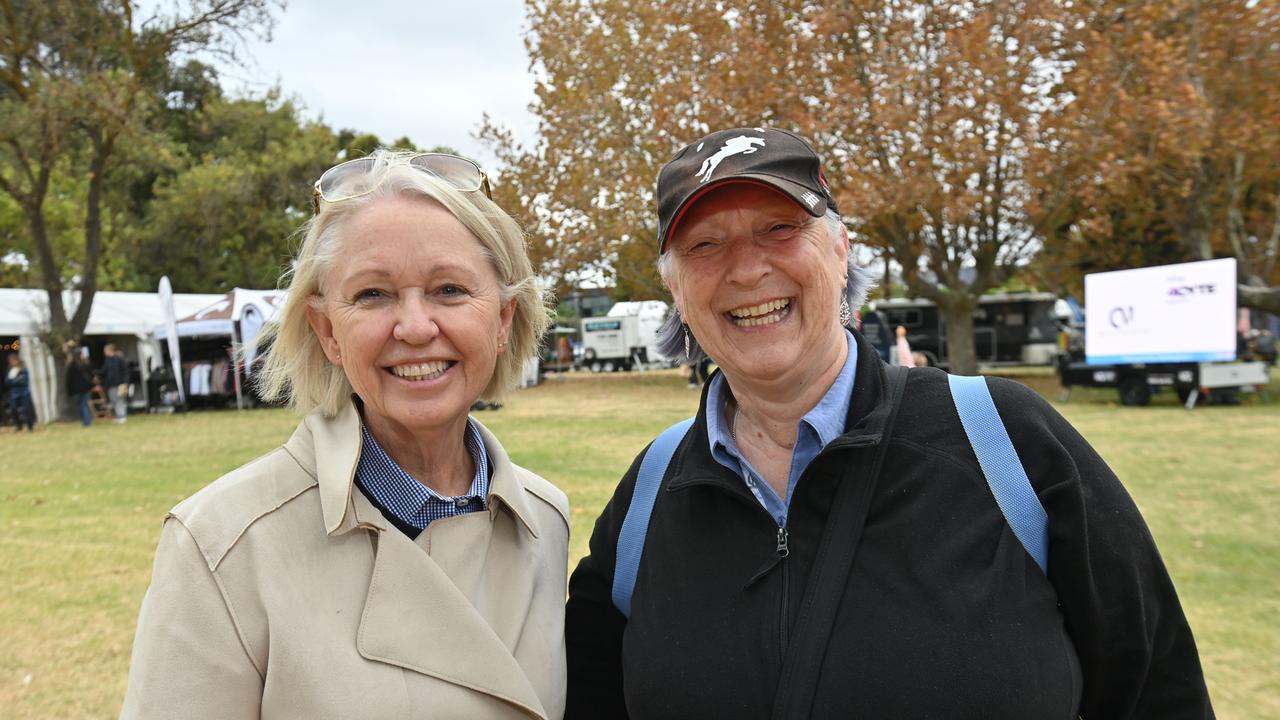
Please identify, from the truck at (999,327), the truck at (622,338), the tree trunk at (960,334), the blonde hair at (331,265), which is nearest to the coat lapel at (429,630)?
the blonde hair at (331,265)

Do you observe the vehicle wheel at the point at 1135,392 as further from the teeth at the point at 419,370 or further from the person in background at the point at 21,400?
the person in background at the point at 21,400

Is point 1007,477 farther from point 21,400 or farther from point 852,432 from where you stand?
point 21,400

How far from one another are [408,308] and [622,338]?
1645 inches

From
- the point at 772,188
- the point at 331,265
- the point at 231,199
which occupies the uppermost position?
the point at 231,199

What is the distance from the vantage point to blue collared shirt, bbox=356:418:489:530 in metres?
2.01

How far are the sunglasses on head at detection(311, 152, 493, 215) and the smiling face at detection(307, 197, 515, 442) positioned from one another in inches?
2.9

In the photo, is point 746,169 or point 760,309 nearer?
point 746,169

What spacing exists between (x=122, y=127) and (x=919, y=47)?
1896 cm

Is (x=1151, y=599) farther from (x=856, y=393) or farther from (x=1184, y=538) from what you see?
(x=1184, y=538)

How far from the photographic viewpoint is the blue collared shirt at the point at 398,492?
2.01 metres

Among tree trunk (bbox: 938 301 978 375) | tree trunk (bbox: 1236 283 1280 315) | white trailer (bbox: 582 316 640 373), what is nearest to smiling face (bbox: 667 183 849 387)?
tree trunk (bbox: 1236 283 1280 315)

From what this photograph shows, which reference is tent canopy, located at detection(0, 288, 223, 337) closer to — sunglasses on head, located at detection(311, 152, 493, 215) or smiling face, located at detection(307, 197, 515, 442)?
sunglasses on head, located at detection(311, 152, 493, 215)

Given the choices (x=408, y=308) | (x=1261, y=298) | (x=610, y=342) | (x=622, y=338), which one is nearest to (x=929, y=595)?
(x=408, y=308)

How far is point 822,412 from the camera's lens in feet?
6.40
